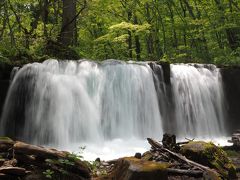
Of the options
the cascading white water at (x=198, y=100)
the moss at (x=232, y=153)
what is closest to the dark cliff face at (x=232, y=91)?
the cascading white water at (x=198, y=100)

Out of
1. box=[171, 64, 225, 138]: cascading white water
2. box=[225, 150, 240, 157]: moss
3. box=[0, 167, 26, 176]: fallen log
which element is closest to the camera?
box=[0, 167, 26, 176]: fallen log

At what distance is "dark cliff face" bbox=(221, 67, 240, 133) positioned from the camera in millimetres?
16328

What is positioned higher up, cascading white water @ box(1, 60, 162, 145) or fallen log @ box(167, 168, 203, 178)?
cascading white water @ box(1, 60, 162, 145)

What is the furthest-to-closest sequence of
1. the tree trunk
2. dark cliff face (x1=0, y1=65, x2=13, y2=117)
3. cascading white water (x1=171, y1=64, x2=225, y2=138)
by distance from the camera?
the tree trunk → cascading white water (x1=171, y1=64, x2=225, y2=138) → dark cliff face (x1=0, y1=65, x2=13, y2=117)

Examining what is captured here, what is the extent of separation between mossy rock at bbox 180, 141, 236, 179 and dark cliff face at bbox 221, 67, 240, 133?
9889mm

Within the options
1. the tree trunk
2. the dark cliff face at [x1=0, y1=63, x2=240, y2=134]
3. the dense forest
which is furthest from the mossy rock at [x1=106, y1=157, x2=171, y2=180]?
the tree trunk

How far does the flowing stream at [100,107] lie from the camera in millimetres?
12141

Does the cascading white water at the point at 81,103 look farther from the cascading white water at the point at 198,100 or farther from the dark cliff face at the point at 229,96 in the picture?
the cascading white water at the point at 198,100

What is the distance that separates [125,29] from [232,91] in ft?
25.0

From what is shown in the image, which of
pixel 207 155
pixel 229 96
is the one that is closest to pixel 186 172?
pixel 207 155

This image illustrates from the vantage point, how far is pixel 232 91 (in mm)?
16531

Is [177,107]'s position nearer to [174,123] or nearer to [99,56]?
[174,123]

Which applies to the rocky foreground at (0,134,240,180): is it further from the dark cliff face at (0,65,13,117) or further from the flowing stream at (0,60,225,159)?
the dark cliff face at (0,65,13,117)

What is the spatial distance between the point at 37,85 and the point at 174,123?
5.87 meters
